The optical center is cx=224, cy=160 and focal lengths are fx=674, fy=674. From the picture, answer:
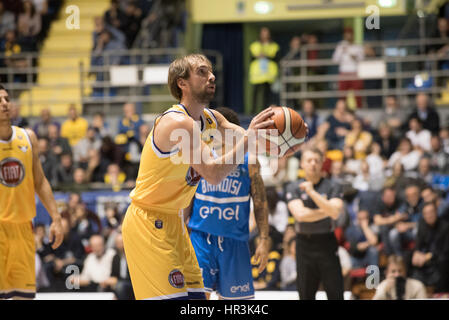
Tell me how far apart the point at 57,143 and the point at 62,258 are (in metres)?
3.01

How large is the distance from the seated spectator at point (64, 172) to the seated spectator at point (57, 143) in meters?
0.18

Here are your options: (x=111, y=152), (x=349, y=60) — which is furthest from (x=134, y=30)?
(x=349, y=60)

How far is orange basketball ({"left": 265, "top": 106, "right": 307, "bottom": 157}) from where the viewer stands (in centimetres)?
464

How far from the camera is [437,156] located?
10.4 metres

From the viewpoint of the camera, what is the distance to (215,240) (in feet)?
19.2

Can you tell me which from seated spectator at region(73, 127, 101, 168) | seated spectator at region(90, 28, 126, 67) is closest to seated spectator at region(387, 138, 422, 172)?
seated spectator at region(73, 127, 101, 168)

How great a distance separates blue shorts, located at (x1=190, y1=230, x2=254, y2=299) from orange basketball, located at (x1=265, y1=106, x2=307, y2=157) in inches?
53.2

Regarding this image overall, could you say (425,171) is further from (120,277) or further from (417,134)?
(120,277)

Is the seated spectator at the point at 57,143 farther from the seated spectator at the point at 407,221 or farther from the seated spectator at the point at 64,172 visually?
the seated spectator at the point at 407,221

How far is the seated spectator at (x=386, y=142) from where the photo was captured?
11.0m

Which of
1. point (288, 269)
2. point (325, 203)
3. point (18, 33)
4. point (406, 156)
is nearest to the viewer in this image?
point (325, 203)

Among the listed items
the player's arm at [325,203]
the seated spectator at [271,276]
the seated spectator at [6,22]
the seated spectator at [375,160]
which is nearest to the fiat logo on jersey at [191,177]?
the player's arm at [325,203]
